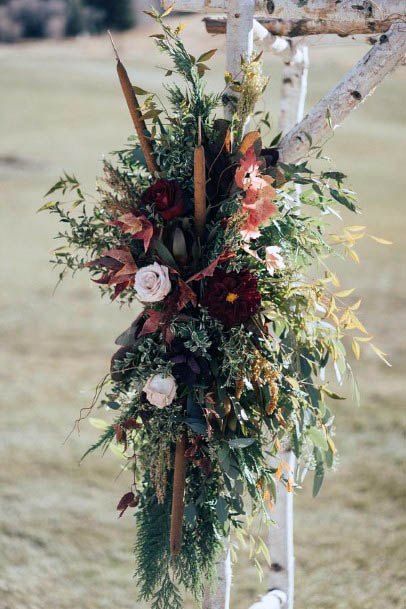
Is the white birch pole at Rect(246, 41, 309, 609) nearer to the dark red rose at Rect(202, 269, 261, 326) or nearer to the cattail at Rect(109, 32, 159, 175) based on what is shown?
the cattail at Rect(109, 32, 159, 175)

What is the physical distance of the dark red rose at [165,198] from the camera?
6.13 ft

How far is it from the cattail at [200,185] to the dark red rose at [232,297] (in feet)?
0.42

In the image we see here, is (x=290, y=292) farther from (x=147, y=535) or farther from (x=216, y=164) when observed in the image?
(x=147, y=535)

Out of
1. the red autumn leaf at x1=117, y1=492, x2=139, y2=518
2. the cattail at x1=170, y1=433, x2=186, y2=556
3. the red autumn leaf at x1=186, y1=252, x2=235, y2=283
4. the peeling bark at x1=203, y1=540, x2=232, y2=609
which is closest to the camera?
the red autumn leaf at x1=186, y1=252, x2=235, y2=283

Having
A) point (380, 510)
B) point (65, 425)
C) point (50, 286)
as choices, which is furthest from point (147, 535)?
point (50, 286)

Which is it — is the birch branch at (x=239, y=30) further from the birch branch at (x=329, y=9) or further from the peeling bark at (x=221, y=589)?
the peeling bark at (x=221, y=589)

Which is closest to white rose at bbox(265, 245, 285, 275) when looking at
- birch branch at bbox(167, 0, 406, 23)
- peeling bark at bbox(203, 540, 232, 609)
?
birch branch at bbox(167, 0, 406, 23)

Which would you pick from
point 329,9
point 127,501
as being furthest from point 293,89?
point 127,501

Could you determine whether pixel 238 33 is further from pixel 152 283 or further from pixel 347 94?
pixel 152 283

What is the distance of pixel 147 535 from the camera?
2.04m

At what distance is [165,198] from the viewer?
186 cm

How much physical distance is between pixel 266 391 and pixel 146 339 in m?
0.31

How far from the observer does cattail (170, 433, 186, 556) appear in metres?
1.93

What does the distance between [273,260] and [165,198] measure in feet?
0.92
